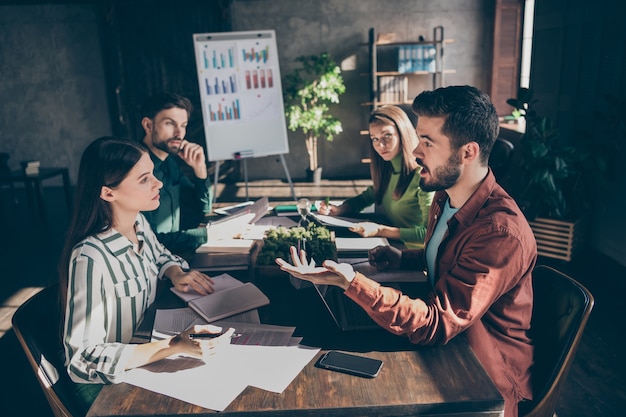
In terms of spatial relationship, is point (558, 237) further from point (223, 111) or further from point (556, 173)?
point (223, 111)

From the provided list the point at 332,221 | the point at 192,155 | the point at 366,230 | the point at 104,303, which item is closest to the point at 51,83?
the point at 192,155

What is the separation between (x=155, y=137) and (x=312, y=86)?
14.2ft

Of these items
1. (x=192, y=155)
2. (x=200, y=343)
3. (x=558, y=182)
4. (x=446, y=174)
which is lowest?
(x=558, y=182)

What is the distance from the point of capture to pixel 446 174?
1.69 metres

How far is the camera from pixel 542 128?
4496mm

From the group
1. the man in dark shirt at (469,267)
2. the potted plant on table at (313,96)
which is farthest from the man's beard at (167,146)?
the potted plant on table at (313,96)

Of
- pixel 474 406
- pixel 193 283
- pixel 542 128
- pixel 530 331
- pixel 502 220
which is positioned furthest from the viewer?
pixel 542 128

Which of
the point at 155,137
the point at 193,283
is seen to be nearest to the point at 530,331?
the point at 193,283

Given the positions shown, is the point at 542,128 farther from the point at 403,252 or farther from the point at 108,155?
the point at 108,155

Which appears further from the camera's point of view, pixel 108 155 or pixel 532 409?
pixel 108 155

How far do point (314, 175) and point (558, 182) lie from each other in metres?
3.71

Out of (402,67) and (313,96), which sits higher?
(402,67)

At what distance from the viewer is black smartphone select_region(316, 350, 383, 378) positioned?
1359 mm

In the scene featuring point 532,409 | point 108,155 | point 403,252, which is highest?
point 108,155
